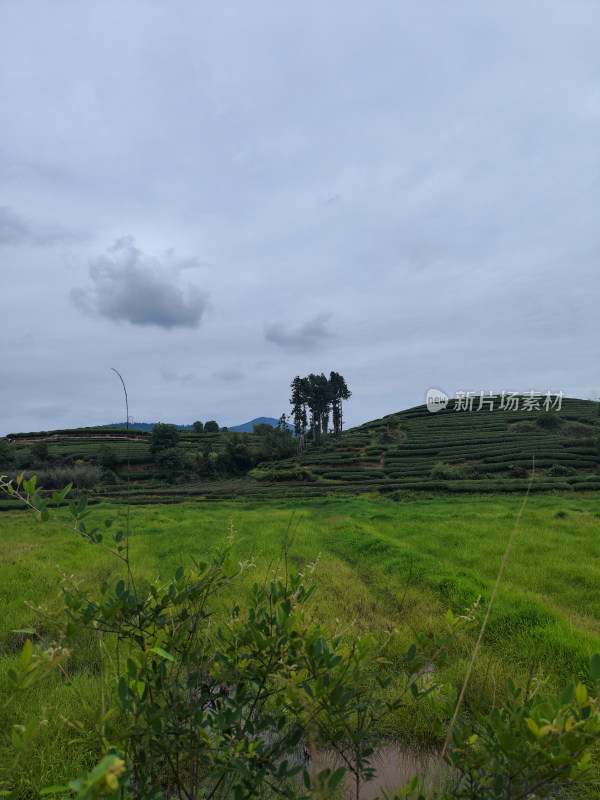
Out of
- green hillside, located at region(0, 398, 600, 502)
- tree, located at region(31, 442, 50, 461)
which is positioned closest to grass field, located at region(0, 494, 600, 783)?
green hillside, located at region(0, 398, 600, 502)

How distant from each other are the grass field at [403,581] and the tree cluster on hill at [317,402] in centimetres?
4756

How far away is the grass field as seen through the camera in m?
3.90

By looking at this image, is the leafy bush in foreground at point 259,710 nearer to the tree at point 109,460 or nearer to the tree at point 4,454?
the tree at point 109,460

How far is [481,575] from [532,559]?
1854mm

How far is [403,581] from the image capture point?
22.4 ft

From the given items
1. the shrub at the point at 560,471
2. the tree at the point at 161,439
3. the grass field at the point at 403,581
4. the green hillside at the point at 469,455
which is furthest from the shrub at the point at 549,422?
the tree at the point at 161,439

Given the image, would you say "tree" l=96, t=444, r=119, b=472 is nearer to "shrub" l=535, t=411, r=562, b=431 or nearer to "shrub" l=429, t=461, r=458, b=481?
"shrub" l=429, t=461, r=458, b=481

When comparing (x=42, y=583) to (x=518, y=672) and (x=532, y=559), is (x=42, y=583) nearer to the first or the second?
(x=518, y=672)

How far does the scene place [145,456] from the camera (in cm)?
6100

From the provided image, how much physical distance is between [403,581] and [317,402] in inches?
2274

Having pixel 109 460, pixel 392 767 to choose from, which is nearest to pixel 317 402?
pixel 109 460

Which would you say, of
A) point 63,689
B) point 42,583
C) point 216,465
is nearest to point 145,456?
point 216,465

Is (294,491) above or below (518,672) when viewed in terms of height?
below

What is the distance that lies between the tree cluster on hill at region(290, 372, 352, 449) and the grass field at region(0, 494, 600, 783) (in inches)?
1872
